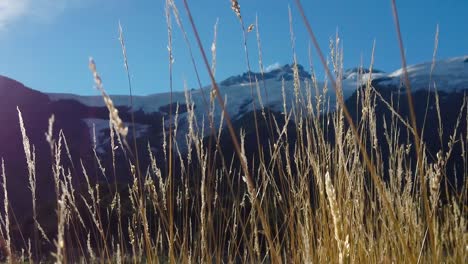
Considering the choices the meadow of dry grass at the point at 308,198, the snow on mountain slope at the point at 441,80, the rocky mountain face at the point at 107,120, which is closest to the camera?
the meadow of dry grass at the point at 308,198

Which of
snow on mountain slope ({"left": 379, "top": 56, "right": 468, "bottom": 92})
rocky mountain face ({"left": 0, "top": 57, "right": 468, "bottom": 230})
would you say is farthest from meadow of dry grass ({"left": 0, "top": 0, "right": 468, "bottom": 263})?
snow on mountain slope ({"left": 379, "top": 56, "right": 468, "bottom": 92})

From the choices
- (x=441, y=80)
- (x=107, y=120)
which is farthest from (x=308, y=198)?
(x=441, y=80)

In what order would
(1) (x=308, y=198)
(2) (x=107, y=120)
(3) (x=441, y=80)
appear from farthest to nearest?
(3) (x=441, y=80) < (2) (x=107, y=120) < (1) (x=308, y=198)

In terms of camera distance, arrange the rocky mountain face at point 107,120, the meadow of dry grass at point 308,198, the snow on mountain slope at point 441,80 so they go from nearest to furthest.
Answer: the meadow of dry grass at point 308,198 → the rocky mountain face at point 107,120 → the snow on mountain slope at point 441,80

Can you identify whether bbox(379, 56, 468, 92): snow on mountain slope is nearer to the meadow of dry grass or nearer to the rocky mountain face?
the rocky mountain face

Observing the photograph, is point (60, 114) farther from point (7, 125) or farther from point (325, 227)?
point (325, 227)

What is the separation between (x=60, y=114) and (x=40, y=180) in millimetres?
4739

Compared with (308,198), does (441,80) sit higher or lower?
higher

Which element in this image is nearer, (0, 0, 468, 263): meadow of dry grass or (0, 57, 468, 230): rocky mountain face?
(0, 0, 468, 263): meadow of dry grass

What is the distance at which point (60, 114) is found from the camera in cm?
1575

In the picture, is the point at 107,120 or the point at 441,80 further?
the point at 441,80

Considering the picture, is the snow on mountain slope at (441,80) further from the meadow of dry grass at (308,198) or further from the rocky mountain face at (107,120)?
the meadow of dry grass at (308,198)

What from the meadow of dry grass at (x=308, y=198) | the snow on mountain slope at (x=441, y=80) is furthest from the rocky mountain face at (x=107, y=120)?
the meadow of dry grass at (x=308, y=198)

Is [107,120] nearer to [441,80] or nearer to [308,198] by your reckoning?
[441,80]
